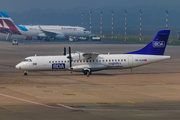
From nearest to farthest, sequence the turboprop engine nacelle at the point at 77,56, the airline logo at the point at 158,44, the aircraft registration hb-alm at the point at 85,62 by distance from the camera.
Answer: the turboprop engine nacelle at the point at 77,56 < the aircraft registration hb-alm at the point at 85,62 < the airline logo at the point at 158,44

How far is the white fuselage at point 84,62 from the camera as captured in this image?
43.4m

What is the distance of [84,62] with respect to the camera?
43.8 meters

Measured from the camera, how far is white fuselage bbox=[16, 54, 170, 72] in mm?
43406

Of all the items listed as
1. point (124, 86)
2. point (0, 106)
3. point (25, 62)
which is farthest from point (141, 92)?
point (25, 62)

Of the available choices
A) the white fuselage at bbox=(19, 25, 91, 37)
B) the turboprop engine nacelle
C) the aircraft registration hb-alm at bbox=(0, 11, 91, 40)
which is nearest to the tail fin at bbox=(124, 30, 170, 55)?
the turboprop engine nacelle

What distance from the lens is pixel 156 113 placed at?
883 inches

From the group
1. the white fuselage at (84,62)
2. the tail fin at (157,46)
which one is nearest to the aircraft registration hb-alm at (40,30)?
the white fuselage at (84,62)

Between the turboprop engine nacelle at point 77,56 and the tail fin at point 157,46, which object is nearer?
the turboprop engine nacelle at point 77,56

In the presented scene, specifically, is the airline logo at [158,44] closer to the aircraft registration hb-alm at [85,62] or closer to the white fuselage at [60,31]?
the aircraft registration hb-alm at [85,62]

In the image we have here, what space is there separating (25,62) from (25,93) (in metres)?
13.7

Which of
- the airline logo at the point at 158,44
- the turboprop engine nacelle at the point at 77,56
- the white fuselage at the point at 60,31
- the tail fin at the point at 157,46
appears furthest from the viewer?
the white fuselage at the point at 60,31

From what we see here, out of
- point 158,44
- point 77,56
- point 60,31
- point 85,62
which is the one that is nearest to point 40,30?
point 60,31

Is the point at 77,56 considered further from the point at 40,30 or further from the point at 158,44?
the point at 40,30

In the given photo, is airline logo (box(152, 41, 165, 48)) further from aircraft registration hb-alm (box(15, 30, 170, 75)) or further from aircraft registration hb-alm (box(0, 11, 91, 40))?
aircraft registration hb-alm (box(0, 11, 91, 40))
